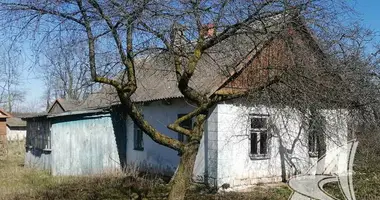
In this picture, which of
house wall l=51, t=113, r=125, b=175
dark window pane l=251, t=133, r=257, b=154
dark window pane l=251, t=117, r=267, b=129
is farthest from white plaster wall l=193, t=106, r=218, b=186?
house wall l=51, t=113, r=125, b=175

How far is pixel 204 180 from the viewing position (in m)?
12.0

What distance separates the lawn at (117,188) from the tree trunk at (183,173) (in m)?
3.34

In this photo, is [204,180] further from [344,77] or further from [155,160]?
[344,77]

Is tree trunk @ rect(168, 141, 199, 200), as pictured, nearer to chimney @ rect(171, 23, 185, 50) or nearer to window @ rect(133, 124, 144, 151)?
chimney @ rect(171, 23, 185, 50)

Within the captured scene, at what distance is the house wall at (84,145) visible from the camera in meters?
15.2

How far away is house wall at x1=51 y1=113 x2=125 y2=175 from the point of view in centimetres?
1521

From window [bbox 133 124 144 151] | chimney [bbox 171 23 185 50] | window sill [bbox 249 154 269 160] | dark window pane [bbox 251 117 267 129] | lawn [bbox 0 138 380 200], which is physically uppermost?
chimney [bbox 171 23 185 50]

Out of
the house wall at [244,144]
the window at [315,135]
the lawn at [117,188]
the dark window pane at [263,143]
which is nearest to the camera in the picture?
the window at [315,135]

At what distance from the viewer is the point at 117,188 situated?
11000mm

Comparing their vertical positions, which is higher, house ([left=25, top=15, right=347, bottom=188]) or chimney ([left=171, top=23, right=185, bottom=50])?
chimney ([left=171, top=23, right=185, bottom=50])

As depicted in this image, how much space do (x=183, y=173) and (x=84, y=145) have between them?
32.1 ft

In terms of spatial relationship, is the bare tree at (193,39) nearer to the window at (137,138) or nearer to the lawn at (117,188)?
the lawn at (117,188)

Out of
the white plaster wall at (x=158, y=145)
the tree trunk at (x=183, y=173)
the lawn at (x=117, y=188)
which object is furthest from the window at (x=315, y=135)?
the white plaster wall at (x=158, y=145)

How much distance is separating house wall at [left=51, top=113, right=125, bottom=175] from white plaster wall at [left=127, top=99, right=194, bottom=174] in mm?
717
